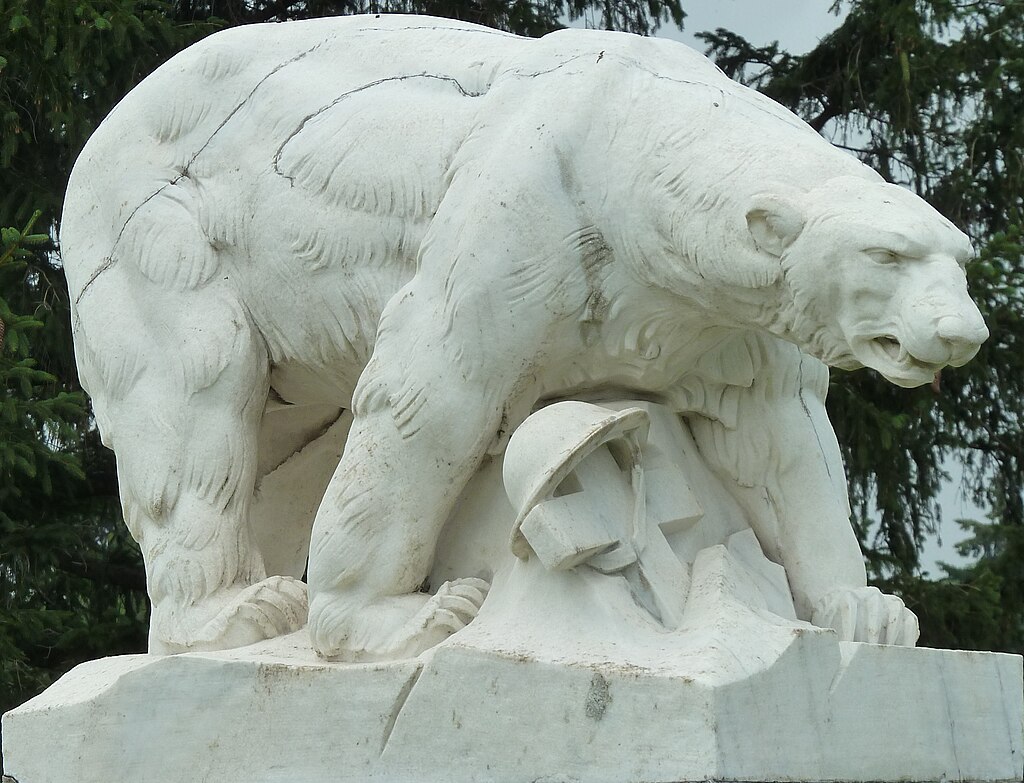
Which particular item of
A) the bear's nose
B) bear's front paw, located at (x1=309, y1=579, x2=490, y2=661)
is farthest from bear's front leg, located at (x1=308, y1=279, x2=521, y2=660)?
the bear's nose

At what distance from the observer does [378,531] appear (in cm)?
262

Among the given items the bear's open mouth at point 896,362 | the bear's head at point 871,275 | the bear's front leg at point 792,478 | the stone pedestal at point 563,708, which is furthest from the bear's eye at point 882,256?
the stone pedestal at point 563,708

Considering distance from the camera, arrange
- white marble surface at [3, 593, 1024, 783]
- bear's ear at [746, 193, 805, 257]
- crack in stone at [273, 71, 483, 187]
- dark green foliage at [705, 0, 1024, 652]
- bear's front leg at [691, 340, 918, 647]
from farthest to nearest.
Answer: dark green foliage at [705, 0, 1024, 652], crack in stone at [273, 71, 483, 187], bear's front leg at [691, 340, 918, 647], bear's ear at [746, 193, 805, 257], white marble surface at [3, 593, 1024, 783]

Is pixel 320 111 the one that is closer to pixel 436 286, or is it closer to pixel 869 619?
pixel 436 286

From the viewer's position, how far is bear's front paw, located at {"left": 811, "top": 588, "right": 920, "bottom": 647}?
2.59 meters

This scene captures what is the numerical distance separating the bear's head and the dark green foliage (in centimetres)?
394

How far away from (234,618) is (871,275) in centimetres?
118

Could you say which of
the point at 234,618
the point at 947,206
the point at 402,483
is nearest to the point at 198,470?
→ the point at 234,618

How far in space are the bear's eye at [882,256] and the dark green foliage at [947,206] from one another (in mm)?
4014

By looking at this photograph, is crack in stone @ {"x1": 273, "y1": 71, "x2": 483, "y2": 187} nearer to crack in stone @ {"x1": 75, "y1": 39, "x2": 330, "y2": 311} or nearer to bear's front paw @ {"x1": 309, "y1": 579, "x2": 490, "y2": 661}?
crack in stone @ {"x1": 75, "y1": 39, "x2": 330, "y2": 311}

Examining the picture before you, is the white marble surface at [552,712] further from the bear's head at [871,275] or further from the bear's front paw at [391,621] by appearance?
→ the bear's head at [871,275]

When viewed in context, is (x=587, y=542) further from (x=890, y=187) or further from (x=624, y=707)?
(x=890, y=187)

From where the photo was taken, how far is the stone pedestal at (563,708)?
2234mm

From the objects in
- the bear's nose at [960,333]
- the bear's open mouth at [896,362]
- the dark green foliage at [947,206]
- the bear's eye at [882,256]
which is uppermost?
the bear's eye at [882,256]
